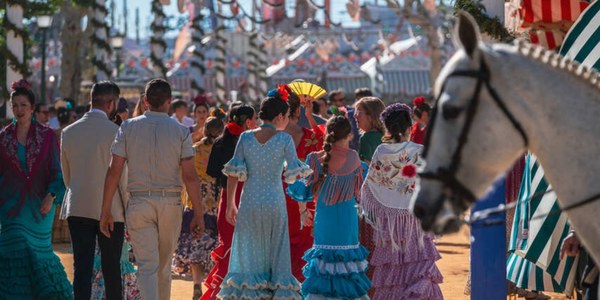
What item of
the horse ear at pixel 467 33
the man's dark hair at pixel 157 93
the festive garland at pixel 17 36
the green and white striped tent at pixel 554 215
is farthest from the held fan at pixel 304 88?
the festive garland at pixel 17 36

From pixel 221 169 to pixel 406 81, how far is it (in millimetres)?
38498

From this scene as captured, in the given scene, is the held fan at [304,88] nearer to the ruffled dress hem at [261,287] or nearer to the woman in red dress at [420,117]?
the woman in red dress at [420,117]

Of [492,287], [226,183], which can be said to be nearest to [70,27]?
[226,183]

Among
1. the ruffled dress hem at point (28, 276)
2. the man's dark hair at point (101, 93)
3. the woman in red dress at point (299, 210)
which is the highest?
the man's dark hair at point (101, 93)

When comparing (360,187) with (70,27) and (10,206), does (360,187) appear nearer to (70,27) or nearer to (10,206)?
(10,206)

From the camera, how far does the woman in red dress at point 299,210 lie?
34.9 feet

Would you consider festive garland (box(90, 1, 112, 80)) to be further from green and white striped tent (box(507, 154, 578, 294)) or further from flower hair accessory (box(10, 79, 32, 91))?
green and white striped tent (box(507, 154, 578, 294))

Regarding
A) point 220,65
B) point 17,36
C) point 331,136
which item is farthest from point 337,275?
point 220,65

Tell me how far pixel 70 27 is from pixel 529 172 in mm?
34479

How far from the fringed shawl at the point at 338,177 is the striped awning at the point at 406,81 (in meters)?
37.9

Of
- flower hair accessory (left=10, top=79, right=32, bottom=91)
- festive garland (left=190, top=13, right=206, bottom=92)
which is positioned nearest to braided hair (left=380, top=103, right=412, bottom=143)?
flower hair accessory (left=10, top=79, right=32, bottom=91)

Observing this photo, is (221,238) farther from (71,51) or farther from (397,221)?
(71,51)

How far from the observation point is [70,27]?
40969 mm

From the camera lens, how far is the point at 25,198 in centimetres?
995
